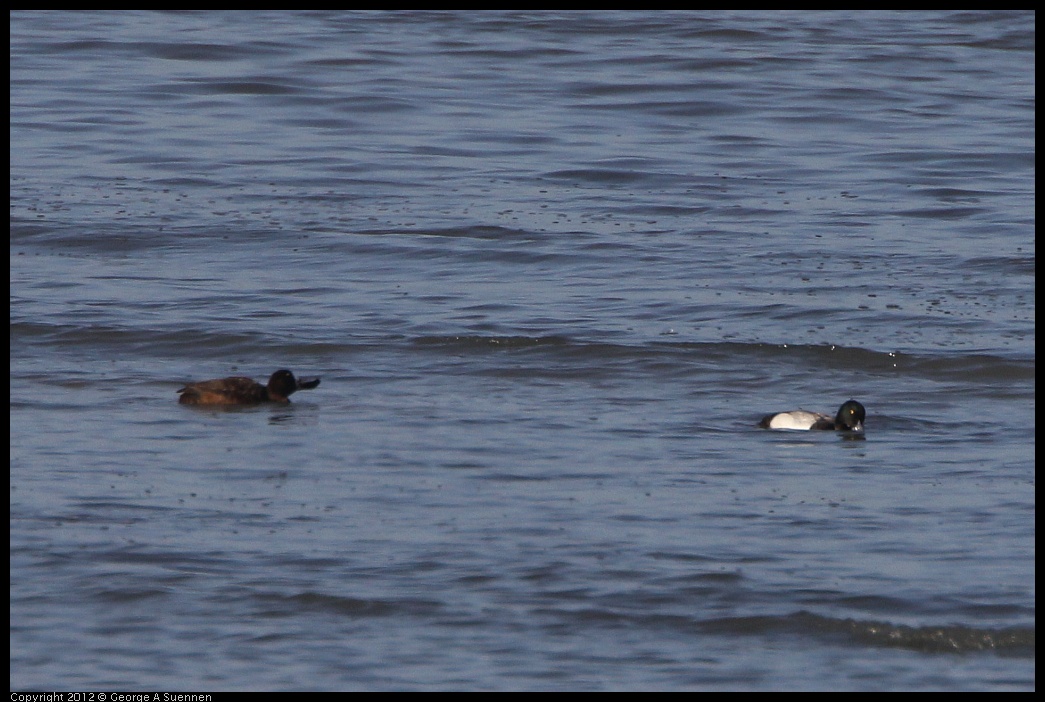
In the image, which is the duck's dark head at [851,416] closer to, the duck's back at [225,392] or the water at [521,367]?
the water at [521,367]

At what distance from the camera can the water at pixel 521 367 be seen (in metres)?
5.77

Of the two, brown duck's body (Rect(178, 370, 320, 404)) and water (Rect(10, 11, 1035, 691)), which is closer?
water (Rect(10, 11, 1035, 691))

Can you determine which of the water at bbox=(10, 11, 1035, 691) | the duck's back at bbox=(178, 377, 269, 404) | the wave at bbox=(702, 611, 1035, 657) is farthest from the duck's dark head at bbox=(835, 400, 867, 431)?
the duck's back at bbox=(178, 377, 269, 404)

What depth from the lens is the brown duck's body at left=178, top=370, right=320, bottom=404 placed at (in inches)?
351

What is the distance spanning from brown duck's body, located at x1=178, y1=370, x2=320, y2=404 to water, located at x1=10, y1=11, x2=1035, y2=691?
170mm

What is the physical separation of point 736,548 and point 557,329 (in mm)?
4395

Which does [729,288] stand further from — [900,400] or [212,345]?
[212,345]

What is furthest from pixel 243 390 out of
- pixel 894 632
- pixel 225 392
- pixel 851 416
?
pixel 894 632

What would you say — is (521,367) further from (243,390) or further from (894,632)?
(894,632)

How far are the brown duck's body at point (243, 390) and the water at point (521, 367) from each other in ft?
0.56

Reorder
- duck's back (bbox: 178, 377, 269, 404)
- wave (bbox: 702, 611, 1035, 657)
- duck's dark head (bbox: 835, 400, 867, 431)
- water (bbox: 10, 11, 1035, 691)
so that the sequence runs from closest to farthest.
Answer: wave (bbox: 702, 611, 1035, 657) < water (bbox: 10, 11, 1035, 691) < duck's dark head (bbox: 835, 400, 867, 431) < duck's back (bbox: 178, 377, 269, 404)

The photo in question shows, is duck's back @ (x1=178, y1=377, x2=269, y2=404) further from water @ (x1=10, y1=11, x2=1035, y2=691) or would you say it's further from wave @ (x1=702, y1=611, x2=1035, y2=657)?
wave @ (x1=702, y1=611, x2=1035, y2=657)

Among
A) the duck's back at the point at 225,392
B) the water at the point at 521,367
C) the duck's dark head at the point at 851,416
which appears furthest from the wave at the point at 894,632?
the duck's back at the point at 225,392
